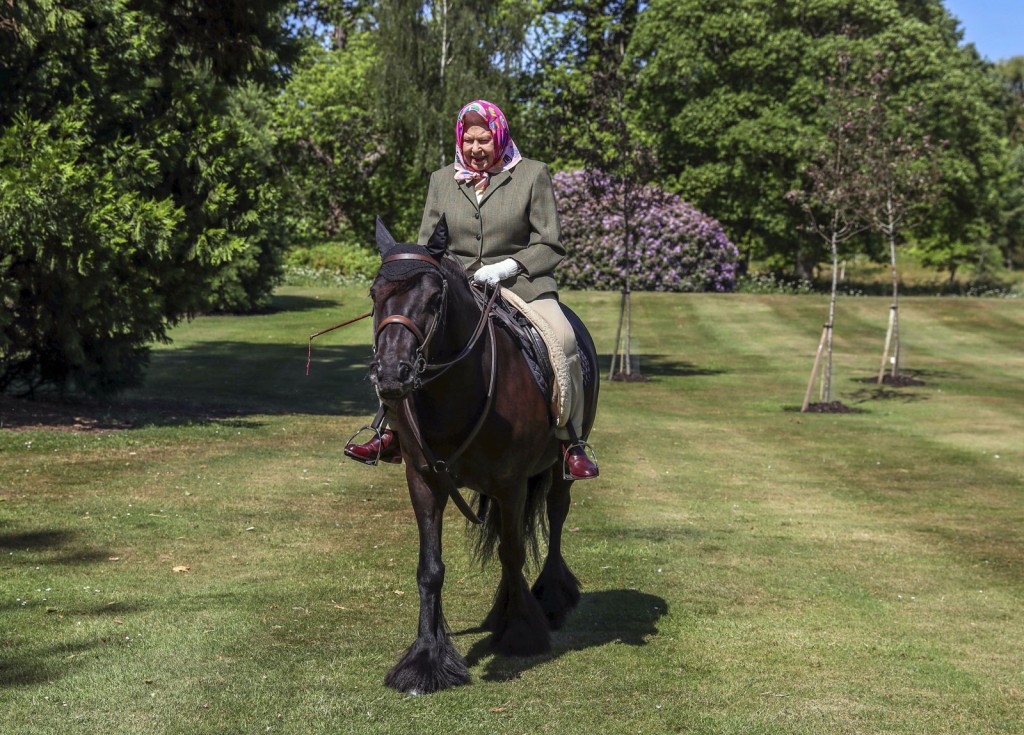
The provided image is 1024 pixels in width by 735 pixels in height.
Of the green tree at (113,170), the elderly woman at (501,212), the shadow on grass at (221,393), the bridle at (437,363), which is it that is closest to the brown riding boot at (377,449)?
the bridle at (437,363)

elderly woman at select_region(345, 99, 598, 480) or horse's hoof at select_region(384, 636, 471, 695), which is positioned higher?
elderly woman at select_region(345, 99, 598, 480)

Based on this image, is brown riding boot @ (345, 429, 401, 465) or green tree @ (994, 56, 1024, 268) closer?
brown riding boot @ (345, 429, 401, 465)

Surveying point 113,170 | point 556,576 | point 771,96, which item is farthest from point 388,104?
point 556,576

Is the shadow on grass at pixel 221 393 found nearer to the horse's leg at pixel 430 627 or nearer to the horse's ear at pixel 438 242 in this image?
the horse's leg at pixel 430 627

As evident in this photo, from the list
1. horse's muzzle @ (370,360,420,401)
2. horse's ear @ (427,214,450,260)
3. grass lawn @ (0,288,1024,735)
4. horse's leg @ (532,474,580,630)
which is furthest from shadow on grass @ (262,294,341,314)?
horse's muzzle @ (370,360,420,401)

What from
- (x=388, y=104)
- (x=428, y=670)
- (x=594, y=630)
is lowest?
(x=594, y=630)

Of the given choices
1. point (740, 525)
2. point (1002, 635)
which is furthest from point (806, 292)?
point (1002, 635)

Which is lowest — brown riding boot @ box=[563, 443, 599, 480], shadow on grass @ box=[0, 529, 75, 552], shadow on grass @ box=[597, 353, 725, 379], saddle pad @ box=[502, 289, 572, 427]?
shadow on grass @ box=[597, 353, 725, 379]

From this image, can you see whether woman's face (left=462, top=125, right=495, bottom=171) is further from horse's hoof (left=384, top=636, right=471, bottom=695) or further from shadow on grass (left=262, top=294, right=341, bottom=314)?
shadow on grass (left=262, top=294, right=341, bottom=314)

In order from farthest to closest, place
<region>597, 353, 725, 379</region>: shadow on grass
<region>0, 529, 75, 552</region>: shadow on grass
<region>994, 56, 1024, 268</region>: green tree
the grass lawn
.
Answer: <region>994, 56, 1024, 268</region>: green tree, <region>597, 353, 725, 379</region>: shadow on grass, <region>0, 529, 75, 552</region>: shadow on grass, the grass lawn

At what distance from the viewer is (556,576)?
9602 mm

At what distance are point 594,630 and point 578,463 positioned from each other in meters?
1.32

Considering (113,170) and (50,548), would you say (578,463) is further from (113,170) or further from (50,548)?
(113,170)

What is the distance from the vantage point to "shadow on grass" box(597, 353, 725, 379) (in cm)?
3428
